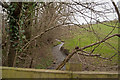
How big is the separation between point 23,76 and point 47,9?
2.81 m

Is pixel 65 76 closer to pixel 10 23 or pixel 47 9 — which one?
pixel 10 23

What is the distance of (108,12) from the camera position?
1.70 meters

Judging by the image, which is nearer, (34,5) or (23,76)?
(23,76)

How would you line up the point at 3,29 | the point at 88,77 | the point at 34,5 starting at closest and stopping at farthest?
the point at 88,77
the point at 3,29
the point at 34,5

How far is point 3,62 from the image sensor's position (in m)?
2.46

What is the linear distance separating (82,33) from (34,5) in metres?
1.52

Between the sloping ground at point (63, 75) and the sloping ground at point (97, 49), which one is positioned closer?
the sloping ground at point (63, 75)

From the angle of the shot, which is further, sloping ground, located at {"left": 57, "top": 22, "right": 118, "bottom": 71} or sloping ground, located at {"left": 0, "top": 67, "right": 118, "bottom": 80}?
sloping ground, located at {"left": 57, "top": 22, "right": 118, "bottom": 71}

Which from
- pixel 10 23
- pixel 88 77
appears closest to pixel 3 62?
pixel 10 23

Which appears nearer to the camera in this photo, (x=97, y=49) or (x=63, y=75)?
(x=63, y=75)

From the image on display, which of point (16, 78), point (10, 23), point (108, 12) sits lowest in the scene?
point (16, 78)

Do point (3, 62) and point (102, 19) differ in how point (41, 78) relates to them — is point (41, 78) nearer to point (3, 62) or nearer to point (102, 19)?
point (102, 19)

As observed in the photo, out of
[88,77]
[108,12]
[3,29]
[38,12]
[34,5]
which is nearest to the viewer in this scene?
[88,77]

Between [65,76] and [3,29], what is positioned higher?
[3,29]
